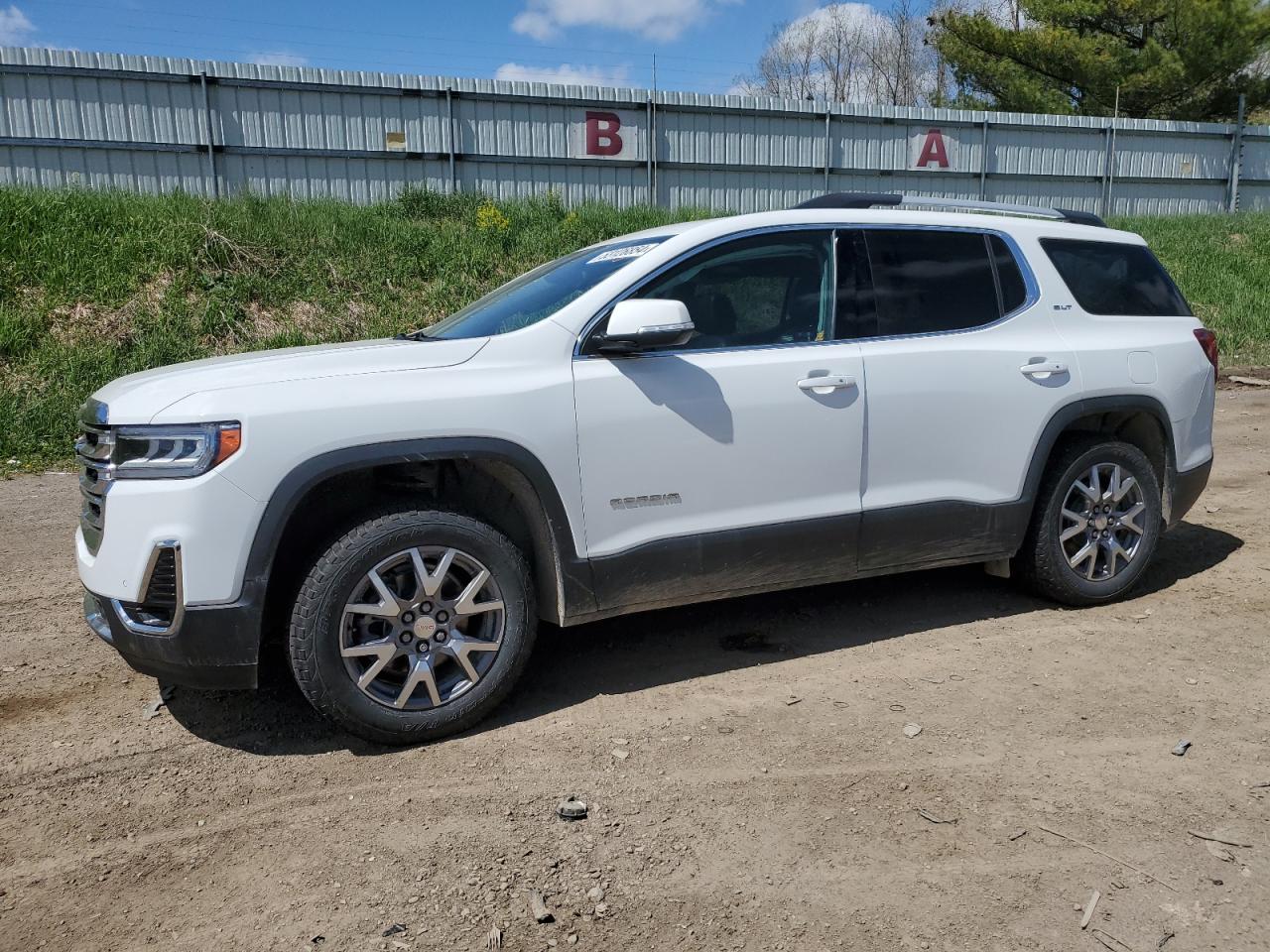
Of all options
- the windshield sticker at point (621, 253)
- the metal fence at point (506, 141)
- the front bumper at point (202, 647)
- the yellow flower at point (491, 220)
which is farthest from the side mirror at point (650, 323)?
the metal fence at point (506, 141)

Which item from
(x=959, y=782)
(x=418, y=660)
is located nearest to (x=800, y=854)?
(x=959, y=782)

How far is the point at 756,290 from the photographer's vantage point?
13.6 ft

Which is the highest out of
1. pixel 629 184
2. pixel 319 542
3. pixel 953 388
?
pixel 629 184

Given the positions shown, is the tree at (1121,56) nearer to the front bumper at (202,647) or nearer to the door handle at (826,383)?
the door handle at (826,383)

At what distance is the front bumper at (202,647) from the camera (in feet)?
10.5

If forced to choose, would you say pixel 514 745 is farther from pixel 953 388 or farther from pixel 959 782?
pixel 953 388

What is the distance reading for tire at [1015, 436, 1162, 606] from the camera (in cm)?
465

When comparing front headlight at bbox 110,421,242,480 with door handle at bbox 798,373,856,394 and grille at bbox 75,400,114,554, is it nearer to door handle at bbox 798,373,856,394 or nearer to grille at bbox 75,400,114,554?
grille at bbox 75,400,114,554

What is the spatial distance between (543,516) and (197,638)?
3.94 feet

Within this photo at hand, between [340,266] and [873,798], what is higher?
[340,266]

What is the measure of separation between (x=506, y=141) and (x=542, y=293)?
39.7ft

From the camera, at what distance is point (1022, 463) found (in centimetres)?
450

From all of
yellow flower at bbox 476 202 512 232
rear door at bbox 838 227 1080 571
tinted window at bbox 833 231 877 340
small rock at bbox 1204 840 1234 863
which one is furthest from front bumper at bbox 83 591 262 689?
yellow flower at bbox 476 202 512 232

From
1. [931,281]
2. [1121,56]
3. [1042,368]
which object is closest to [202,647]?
[931,281]
